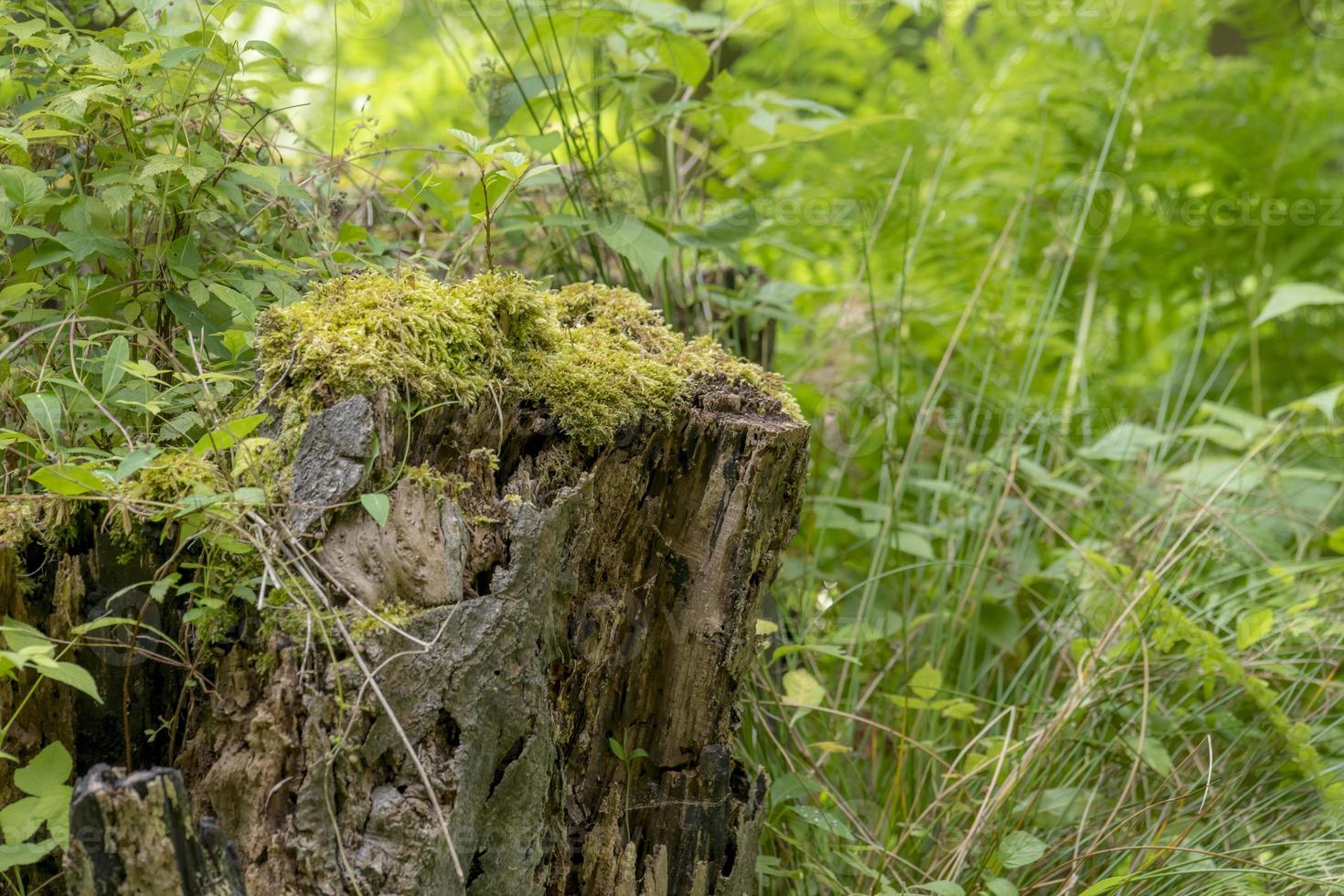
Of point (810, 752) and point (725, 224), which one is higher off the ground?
point (725, 224)

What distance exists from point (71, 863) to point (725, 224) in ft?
5.81

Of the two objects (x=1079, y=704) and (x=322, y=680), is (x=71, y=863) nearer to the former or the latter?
(x=322, y=680)

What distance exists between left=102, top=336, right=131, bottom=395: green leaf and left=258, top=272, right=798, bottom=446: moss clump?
17 centimetres

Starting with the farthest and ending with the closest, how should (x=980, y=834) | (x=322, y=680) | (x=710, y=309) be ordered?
1. (x=710, y=309)
2. (x=980, y=834)
3. (x=322, y=680)

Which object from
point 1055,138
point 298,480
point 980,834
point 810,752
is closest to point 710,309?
point 810,752

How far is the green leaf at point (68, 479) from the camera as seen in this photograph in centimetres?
111

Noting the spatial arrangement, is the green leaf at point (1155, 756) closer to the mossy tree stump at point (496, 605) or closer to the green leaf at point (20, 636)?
the mossy tree stump at point (496, 605)

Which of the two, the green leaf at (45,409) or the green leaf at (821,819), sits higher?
the green leaf at (45,409)

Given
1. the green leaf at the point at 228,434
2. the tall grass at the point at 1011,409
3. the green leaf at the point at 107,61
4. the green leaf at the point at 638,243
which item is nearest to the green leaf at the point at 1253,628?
the tall grass at the point at 1011,409

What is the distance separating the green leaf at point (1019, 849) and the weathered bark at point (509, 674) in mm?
430

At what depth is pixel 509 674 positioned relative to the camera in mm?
1225

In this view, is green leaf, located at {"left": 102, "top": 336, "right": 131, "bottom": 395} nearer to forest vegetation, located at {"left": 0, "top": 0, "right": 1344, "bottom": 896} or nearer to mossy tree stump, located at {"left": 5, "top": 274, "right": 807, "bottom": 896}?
forest vegetation, located at {"left": 0, "top": 0, "right": 1344, "bottom": 896}

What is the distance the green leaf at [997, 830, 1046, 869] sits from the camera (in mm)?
1656

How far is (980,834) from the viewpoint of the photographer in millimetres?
1889
